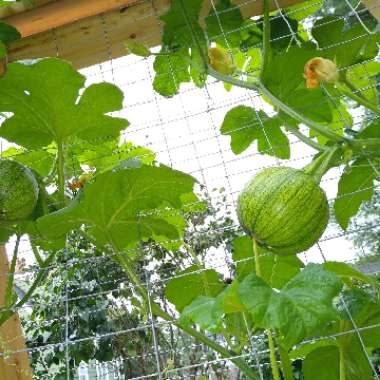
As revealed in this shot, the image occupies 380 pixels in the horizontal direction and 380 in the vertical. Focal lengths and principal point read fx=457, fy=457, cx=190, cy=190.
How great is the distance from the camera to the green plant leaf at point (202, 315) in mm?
648

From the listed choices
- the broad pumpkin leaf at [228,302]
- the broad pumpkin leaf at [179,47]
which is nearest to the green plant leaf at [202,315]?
the broad pumpkin leaf at [228,302]

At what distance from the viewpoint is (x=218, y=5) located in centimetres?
123

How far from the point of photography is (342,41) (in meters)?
1.19

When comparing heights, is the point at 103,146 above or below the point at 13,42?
below

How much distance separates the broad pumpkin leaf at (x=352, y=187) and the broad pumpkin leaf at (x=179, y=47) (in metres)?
0.41

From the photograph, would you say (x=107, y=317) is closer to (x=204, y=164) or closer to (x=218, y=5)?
(x=204, y=164)

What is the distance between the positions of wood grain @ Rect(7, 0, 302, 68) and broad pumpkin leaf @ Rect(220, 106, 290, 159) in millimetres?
302

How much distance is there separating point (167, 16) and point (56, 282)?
3.15 feet

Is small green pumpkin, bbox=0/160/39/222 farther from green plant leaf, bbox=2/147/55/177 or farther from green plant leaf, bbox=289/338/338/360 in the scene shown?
green plant leaf, bbox=289/338/338/360

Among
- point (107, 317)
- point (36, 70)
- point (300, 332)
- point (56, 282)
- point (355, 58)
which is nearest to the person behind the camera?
point (300, 332)

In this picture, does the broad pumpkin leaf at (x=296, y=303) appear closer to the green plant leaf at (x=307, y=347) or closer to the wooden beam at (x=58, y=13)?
the green plant leaf at (x=307, y=347)

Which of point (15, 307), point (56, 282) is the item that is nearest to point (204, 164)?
point (15, 307)

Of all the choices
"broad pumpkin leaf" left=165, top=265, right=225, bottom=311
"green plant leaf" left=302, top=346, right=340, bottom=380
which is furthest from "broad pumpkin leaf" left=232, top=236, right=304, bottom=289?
"green plant leaf" left=302, top=346, right=340, bottom=380

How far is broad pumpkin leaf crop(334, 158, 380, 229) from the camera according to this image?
1001 millimetres
